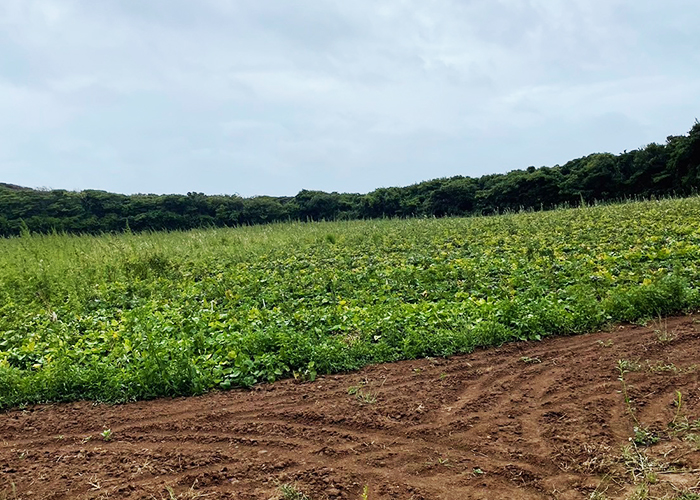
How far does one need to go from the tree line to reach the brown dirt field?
21.6m

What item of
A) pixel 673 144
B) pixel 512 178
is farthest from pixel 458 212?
pixel 673 144

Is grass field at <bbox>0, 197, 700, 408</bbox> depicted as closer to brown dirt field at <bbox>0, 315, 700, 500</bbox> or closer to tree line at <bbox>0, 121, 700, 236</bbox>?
brown dirt field at <bbox>0, 315, 700, 500</bbox>

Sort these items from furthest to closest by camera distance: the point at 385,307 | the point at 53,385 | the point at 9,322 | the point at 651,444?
the point at 9,322, the point at 385,307, the point at 53,385, the point at 651,444

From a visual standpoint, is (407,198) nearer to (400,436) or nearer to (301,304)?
(301,304)

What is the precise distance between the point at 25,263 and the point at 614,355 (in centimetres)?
1040

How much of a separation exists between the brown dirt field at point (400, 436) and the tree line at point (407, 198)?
70.9 ft

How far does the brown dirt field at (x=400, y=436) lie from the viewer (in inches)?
103

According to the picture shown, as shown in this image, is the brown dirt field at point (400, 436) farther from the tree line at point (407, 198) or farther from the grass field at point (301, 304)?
the tree line at point (407, 198)

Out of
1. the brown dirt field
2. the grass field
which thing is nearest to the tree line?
the grass field

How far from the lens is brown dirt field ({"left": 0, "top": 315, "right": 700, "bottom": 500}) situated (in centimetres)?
262

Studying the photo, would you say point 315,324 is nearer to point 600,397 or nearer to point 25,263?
point 600,397

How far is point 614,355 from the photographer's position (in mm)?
4172

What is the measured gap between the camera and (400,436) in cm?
313

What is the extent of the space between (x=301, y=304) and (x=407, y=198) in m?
30.9
